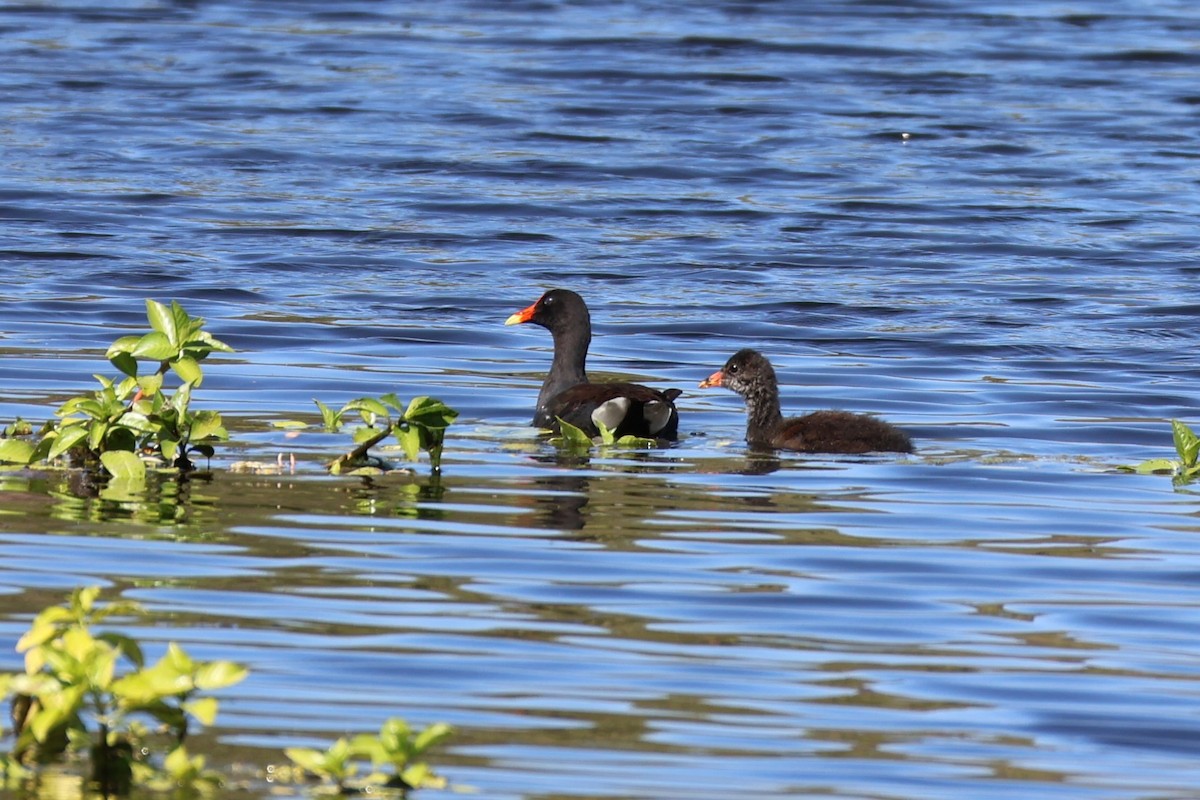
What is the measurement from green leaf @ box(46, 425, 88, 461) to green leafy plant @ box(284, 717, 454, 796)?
12.0ft

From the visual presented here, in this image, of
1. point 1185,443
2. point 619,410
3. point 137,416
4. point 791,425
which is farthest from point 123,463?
point 1185,443

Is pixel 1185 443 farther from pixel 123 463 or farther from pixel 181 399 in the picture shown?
pixel 123 463

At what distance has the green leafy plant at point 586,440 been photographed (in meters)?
10.9

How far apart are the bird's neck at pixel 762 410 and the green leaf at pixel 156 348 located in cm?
362

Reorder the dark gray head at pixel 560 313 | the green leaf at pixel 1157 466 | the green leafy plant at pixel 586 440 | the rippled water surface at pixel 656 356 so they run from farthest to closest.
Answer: the dark gray head at pixel 560 313
the green leafy plant at pixel 586 440
the green leaf at pixel 1157 466
the rippled water surface at pixel 656 356

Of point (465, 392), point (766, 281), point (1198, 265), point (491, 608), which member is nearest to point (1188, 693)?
point (491, 608)

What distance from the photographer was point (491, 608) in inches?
282

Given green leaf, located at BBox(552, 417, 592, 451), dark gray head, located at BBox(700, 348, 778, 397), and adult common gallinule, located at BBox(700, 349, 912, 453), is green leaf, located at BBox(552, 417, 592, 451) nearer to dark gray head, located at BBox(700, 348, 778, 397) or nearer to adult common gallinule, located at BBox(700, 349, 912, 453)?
adult common gallinule, located at BBox(700, 349, 912, 453)

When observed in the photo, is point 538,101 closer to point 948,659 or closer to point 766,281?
point 766,281


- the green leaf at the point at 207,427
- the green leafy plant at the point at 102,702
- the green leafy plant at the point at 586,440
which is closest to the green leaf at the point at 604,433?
the green leafy plant at the point at 586,440

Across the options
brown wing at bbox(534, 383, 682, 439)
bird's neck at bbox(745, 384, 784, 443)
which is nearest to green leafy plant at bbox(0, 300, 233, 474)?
brown wing at bbox(534, 383, 682, 439)

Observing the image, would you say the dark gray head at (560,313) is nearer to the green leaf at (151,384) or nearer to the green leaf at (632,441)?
the green leaf at (632,441)

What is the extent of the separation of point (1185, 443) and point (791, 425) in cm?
218

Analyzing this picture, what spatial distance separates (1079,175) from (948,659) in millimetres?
17117
